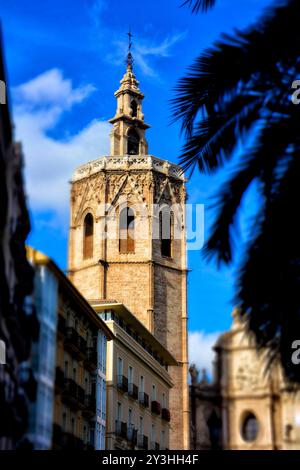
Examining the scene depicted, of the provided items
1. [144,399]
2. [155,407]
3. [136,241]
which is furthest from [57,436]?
[136,241]

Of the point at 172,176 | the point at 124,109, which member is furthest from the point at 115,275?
the point at 124,109

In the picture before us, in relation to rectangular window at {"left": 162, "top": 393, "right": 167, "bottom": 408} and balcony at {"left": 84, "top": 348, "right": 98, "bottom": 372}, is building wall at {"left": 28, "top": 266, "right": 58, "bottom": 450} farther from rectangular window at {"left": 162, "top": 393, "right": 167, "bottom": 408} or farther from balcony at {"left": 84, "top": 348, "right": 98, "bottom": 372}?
rectangular window at {"left": 162, "top": 393, "right": 167, "bottom": 408}

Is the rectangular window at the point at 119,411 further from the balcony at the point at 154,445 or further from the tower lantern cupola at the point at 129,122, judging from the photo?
the tower lantern cupola at the point at 129,122

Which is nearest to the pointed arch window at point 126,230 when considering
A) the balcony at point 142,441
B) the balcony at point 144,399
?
the balcony at point 144,399

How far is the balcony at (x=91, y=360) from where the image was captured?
4333 centimetres

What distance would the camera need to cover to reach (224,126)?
14.6 m

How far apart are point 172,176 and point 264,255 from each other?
59.2 metres

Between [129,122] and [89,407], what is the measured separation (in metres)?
35.4

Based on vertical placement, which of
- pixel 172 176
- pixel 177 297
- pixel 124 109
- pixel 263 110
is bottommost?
pixel 263 110

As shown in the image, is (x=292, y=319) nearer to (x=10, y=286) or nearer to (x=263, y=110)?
(x=263, y=110)

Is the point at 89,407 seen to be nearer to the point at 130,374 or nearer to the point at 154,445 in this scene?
the point at 130,374

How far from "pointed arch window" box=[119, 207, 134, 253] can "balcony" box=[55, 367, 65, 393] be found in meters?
32.7

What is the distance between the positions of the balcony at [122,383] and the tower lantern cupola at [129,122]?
2702 cm
